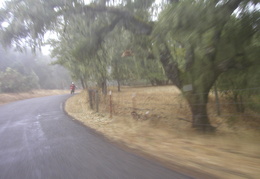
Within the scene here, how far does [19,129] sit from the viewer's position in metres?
7.82

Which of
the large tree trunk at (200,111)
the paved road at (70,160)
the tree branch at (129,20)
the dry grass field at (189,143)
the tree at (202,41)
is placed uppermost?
the tree branch at (129,20)

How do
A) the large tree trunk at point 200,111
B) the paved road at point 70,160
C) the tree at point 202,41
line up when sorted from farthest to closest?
the large tree trunk at point 200,111
the tree at point 202,41
the paved road at point 70,160

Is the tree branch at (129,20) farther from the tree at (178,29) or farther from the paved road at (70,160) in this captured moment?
the paved road at (70,160)

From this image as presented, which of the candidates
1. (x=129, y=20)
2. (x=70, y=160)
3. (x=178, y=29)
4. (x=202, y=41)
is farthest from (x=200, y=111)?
(x=70, y=160)

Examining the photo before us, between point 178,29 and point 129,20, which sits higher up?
point 129,20

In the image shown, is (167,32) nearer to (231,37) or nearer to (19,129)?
(231,37)

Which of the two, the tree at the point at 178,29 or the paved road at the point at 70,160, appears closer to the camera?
the paved road at the point at 70,160

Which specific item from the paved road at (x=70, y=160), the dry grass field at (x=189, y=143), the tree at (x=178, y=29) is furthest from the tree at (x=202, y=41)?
the paved road at (x=70, y=160)

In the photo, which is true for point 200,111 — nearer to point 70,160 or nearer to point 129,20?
point 129,20

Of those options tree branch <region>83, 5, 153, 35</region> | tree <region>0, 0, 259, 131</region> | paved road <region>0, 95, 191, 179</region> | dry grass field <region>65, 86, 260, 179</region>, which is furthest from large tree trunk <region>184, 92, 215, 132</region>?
paved road <region>0, 95, 191, 179</region>

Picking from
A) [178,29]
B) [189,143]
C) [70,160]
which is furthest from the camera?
[189,143]

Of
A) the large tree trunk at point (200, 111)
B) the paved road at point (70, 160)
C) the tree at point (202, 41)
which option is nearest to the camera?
the paved road at point (70, 160)

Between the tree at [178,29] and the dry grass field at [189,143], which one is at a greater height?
the tree at [178,29]

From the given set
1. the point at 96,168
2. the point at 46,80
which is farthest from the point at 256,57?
the point at 46,80
